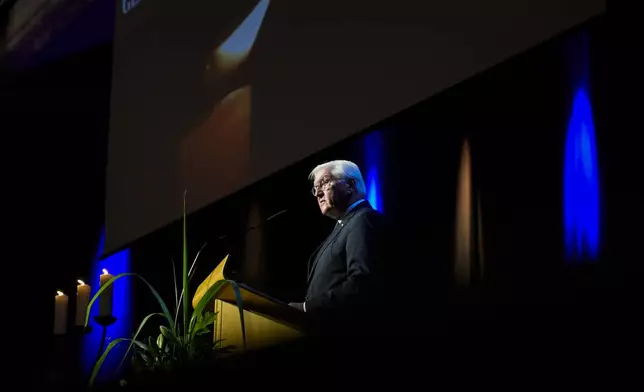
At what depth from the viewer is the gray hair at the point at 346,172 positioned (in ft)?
7.03

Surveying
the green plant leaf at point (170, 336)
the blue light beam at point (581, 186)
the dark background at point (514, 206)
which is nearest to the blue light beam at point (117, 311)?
the dark background at point (514, 206)

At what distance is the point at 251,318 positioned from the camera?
1586 mm

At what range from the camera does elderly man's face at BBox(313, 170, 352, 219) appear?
7.02 feet

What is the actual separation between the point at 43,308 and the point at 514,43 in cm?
284

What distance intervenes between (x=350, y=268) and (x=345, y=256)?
0.41ft

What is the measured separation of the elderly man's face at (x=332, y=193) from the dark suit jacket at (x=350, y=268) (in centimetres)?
6

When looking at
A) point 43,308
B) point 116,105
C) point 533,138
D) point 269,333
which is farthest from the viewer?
point 43,308

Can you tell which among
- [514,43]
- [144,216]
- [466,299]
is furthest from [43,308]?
[514,43]

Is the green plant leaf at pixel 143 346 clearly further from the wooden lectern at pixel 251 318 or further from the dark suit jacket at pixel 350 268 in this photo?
the dark suit jacket at pixel 350 268

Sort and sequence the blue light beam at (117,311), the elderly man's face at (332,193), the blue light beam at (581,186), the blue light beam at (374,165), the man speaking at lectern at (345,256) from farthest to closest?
the blue light beam at (117,311)
the blue light beam at (374,165)
the elderly man's face at (332,193)
the blue light beam at (581,186)
the man speaking at lectern at (345,256)

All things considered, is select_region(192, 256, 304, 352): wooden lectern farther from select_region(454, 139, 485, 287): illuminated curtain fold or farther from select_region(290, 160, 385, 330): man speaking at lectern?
select_region(454, 139, 485, 287): illuminated curtain fold

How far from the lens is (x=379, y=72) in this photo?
2.19 meters

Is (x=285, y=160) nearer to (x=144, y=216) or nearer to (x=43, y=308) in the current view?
(x=144, y=216)

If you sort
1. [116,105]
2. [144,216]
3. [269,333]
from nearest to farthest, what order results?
[269,333]
[144,216]
[116,105]
